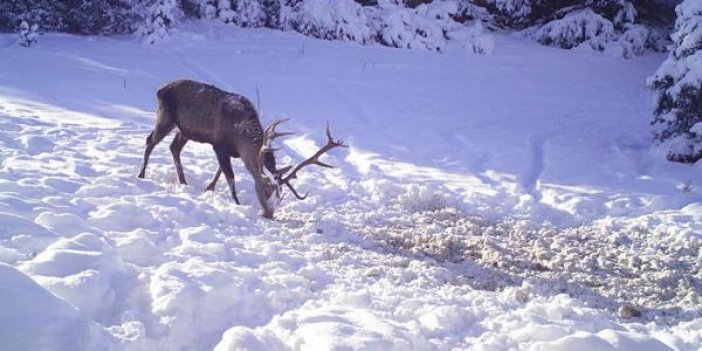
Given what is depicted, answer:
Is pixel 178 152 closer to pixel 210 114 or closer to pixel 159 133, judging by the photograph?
pixel 159 133

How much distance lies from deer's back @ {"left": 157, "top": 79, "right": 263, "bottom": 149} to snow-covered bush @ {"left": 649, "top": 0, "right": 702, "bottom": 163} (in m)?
5.51

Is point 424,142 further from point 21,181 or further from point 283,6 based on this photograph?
point 283,6

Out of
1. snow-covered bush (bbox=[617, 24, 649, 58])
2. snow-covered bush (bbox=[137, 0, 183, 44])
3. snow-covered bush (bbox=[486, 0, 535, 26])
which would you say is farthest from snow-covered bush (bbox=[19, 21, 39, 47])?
snow-covered bush (bbox=[617, 24, 649, 58])

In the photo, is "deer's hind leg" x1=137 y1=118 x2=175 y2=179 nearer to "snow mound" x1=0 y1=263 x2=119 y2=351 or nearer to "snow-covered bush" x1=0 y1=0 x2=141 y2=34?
"snow mound" x1=0 y1=263 x2=119 y2=351

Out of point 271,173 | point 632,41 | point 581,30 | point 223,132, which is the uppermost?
point 581,30

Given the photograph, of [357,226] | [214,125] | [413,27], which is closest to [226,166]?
[214,125]

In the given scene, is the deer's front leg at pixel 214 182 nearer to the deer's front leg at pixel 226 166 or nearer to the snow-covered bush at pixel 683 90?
the deer's front leg at pixel 226 166

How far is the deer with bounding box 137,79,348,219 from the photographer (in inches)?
274

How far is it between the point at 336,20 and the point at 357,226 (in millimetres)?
11193

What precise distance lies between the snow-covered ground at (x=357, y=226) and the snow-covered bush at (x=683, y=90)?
0.34 metres

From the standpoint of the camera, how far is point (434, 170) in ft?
29.3

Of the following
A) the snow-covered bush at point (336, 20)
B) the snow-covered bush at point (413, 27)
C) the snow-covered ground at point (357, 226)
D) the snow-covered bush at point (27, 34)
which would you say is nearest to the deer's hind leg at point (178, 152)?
the snow-covered ground at point (357, 226)

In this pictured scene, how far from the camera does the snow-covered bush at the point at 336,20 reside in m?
17.0

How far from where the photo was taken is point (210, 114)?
7.50m
